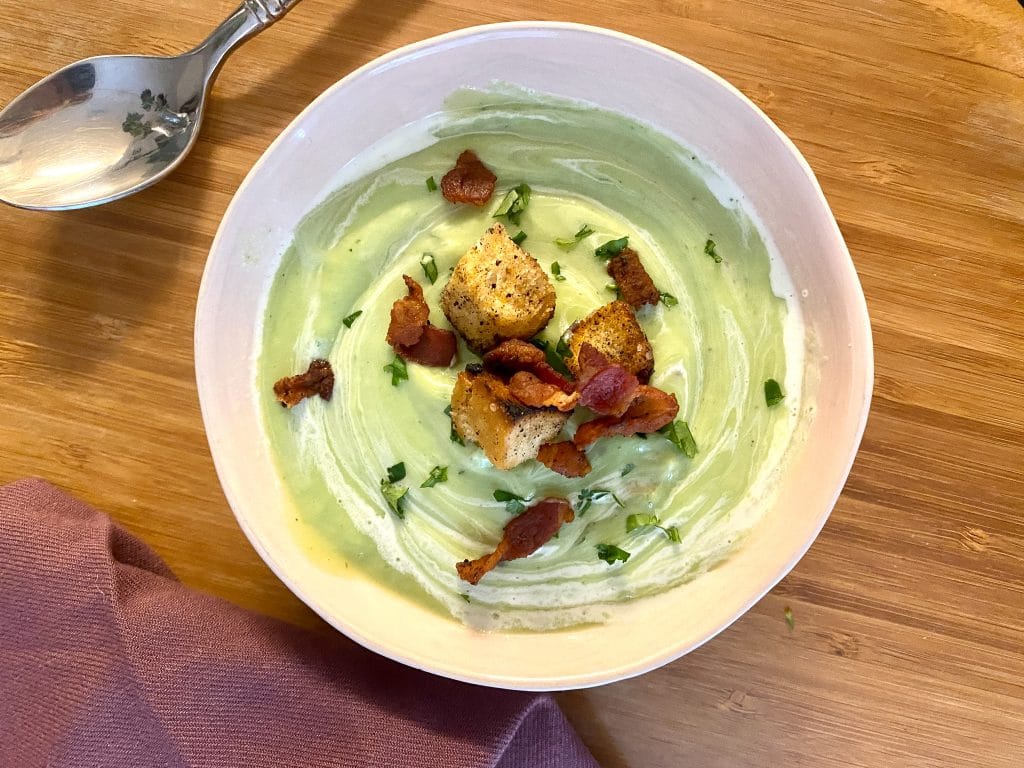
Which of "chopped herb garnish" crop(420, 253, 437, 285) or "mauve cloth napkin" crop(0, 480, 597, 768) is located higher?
"chopped herb garnish" crop(420, 253, 437, 285)

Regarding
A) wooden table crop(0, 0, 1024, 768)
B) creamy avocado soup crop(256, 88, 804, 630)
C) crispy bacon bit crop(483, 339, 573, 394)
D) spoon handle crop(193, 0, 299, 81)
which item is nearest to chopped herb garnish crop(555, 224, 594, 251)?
creamy avocado soup crop(256, 88, 804, 630)

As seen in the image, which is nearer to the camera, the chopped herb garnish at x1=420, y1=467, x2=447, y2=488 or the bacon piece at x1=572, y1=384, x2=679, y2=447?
the bacon piece at x1=572, y1=384, x2=679, y2=447

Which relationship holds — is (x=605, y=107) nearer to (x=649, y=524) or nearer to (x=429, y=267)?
(x=429, y=267)

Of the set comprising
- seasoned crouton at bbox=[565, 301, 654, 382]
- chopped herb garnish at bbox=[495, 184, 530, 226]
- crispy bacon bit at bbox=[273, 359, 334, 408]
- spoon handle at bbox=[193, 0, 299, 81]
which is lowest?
crispy bacon bit at bbox=[273, 359, 334, 408]

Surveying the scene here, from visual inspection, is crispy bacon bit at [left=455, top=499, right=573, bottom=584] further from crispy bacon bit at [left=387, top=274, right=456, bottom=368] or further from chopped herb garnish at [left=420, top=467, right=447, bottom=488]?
crispy bacon bit at [left=387, top=274, right=456, bottom=368]

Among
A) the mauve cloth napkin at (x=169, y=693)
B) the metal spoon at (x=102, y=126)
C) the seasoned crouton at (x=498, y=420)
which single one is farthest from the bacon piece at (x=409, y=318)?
the mauve cloth napkin at (x=169, y=693)

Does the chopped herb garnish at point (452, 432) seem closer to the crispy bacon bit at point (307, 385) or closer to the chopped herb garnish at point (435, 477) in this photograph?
the chopped herb garnish at point (435, 477)
